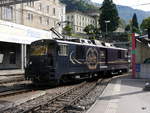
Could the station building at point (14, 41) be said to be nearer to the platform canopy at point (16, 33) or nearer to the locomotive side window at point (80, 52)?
the platform canopy at point (16, 33)

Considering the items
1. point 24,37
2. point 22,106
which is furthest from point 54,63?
point 24,37

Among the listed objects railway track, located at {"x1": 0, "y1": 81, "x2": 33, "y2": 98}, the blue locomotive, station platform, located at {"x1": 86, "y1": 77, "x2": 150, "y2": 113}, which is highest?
the blue locomotive

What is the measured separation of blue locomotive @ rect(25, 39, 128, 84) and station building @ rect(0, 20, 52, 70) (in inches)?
487

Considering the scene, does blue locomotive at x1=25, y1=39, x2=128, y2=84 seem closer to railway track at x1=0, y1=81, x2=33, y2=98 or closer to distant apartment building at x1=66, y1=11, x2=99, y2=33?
railway track at x1=0, y1=81, x2=33, y2=98

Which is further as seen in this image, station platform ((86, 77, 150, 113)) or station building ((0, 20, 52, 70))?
station building ((0, 20, 52, 70))

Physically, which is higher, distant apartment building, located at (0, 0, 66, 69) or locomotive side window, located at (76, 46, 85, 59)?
distant apartment building, located at (0, 0, 66, 69)

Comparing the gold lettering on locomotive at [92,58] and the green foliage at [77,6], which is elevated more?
→ the green foliage at [77,6]

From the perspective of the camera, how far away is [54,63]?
54.2 ft

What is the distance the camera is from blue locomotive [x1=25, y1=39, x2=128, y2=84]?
16.5 metres

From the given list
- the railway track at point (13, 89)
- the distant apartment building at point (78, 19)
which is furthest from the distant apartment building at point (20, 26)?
the distant apartment building at point (78, 19)

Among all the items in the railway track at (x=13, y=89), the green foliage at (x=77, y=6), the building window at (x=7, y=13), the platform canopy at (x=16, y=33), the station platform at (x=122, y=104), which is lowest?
the station platform at (x=122, y=104)

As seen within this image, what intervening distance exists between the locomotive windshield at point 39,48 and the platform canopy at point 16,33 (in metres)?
14.5

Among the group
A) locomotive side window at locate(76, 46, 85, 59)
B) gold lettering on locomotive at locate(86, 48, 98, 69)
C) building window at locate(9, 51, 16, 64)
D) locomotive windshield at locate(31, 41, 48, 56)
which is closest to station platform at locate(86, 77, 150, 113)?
locomotive windshield at locate(31, 41, 48, 56)

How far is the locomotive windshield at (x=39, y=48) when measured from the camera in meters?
17.1
